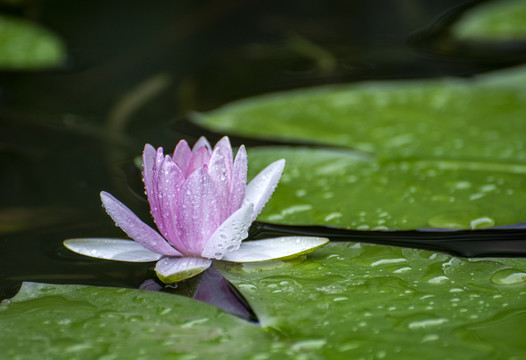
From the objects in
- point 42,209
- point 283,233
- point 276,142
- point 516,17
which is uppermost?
point 516,17

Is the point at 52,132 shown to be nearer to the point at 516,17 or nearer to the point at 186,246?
the point at 186,246

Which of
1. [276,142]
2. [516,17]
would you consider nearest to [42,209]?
[276,142]

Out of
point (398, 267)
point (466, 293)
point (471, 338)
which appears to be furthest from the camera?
point (398, 267)

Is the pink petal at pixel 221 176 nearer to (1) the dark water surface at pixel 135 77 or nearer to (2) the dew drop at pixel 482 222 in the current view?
(1) the dark water surface at pixel 135 77

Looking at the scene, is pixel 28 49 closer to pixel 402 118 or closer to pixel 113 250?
pixel 402 118

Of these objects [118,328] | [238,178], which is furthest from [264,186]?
[118,328]
